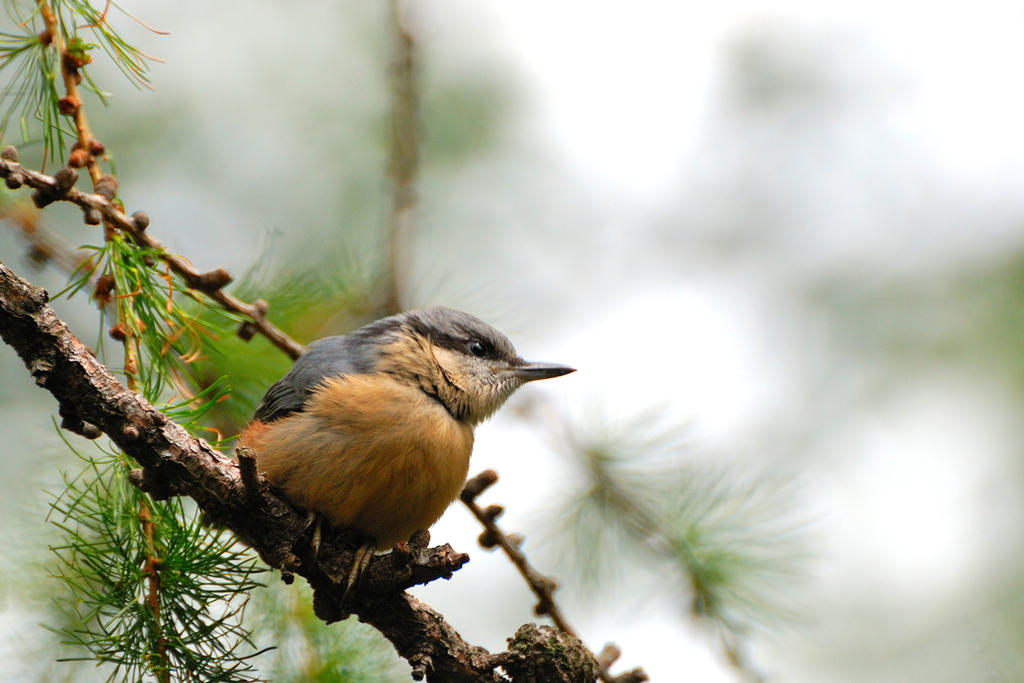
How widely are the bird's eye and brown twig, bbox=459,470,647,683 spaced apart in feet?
3.02

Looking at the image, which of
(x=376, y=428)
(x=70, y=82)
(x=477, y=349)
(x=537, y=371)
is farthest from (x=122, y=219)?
(x=537, y=371)

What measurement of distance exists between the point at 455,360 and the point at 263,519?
4.02 feet

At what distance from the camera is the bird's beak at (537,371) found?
11.7 feet

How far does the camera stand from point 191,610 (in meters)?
2.44

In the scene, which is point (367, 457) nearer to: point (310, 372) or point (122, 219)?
point (310, 372)

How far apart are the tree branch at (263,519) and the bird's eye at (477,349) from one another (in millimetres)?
1143

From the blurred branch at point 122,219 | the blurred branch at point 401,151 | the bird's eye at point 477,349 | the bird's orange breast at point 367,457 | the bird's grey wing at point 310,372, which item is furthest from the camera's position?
the blurred branch at point 401,151

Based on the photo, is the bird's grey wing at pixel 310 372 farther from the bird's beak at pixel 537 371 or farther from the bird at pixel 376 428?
the bird's beak at pixel 537 371

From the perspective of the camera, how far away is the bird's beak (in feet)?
11.7

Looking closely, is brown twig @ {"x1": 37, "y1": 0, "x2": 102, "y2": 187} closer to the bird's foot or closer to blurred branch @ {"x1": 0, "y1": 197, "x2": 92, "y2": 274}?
blurred branch @ {"x1": 0, "y1": 197, "x2": 92, "y2": 274}

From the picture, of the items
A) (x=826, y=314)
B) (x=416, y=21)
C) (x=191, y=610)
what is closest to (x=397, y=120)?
(x=416, y=21)

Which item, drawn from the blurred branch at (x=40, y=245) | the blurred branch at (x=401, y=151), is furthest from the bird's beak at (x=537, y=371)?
the blurred branch at (x=40, y=245)

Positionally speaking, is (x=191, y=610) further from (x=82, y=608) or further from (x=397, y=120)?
(x=397, y=120)

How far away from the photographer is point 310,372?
3010 mm
